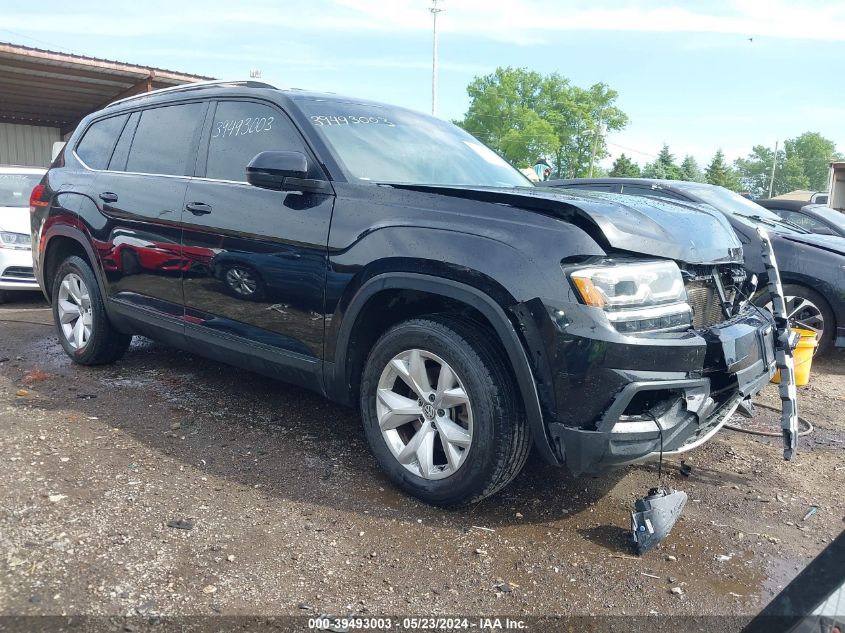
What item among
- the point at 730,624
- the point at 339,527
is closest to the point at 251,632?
the point at 339,527

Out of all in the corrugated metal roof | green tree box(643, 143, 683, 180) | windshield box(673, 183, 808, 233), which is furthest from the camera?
green tree box(643, 143, 683, 180)

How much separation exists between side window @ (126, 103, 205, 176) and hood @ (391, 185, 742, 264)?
1698 millimetres

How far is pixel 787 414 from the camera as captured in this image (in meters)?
3.16

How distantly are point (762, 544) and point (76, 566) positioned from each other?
271cm

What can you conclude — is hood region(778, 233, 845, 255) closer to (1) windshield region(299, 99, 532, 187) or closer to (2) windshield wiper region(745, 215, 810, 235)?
(2) windshield wiper region(745, 215, 810, 235)

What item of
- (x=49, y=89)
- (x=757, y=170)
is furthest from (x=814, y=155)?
(x=49, y=89)

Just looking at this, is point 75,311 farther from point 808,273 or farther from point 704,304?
point 808,273

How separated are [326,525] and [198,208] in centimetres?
194

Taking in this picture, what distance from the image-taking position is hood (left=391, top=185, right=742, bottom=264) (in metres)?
2.58

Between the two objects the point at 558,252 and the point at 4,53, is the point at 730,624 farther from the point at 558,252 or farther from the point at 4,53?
the point at 4,53

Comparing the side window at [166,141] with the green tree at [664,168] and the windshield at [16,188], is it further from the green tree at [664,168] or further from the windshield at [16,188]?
the green tree at [664,168]

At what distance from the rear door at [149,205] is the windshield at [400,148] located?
98 centimetres

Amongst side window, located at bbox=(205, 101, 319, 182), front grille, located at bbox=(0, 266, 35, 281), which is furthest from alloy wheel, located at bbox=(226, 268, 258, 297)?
front grille, located at bbox=(0, 266, 35, 281)

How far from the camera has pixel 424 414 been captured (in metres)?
2.92
